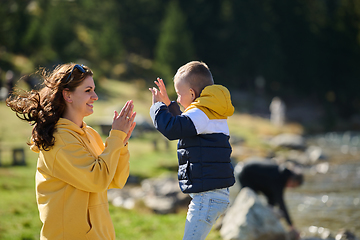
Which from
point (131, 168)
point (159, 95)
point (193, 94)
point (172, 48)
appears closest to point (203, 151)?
point (193, 94)

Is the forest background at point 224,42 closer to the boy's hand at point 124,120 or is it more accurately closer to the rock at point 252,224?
the rock at point 252,224

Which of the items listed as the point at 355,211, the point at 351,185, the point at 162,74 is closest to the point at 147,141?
the point at 351,185

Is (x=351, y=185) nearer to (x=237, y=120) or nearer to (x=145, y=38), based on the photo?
(x=237, y=120)

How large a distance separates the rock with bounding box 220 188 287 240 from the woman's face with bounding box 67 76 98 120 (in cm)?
380

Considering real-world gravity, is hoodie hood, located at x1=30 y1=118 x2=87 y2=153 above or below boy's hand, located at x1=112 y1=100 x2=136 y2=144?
below

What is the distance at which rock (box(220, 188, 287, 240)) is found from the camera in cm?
566

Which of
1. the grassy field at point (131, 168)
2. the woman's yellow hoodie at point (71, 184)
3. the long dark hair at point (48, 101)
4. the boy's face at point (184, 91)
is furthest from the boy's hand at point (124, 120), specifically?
the grassy field at point (131, 168)

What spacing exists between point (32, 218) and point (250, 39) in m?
33.2

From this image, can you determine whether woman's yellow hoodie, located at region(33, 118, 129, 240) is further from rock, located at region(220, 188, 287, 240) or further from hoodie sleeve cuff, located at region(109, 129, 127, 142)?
rock, located at region(220, 188, 287, 240)

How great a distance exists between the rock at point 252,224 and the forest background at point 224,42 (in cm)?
2572

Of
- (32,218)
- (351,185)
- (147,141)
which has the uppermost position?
(147,141)

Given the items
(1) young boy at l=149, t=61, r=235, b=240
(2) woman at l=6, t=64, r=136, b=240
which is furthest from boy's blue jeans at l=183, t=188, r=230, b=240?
(2) woman at l=6, t=64, r=136, b=240

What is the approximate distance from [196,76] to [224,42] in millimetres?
36418

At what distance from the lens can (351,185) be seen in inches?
464
